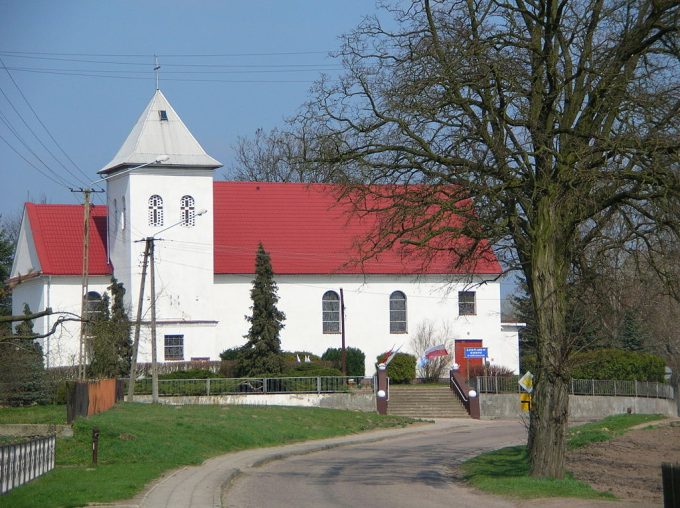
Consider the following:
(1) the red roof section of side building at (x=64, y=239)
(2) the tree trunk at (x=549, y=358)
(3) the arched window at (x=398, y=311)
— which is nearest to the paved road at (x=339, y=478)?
Result: (2) the tree trunk at (x=549, y=358)

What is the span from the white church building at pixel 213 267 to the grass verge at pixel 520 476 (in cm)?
2335

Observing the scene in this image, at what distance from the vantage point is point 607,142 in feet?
59.1

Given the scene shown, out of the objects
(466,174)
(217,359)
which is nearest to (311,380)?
(217,359)

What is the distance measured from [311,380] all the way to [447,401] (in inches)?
263

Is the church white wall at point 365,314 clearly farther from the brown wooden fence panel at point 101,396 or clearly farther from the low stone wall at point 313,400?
the brown wooden fence panel at point 101,396

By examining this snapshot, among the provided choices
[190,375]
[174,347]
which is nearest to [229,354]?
[174,347]

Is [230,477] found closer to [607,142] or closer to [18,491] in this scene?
[18,491]

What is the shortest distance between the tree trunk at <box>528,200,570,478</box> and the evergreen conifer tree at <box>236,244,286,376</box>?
29459mm

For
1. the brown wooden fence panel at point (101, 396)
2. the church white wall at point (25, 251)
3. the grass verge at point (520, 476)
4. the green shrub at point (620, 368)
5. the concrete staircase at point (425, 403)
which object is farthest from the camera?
the church white wall at point (25, 251)

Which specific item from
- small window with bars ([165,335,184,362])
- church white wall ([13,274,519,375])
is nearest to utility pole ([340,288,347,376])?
church white wall ([13,274,519,375])

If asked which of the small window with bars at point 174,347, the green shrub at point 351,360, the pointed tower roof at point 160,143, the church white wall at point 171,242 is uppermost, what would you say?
the pointed tower roof at point 160,143

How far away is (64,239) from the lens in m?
57.3

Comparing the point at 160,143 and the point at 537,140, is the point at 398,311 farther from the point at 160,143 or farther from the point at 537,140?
the point at 537,140

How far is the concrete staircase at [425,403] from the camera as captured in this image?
47406 millimetres
